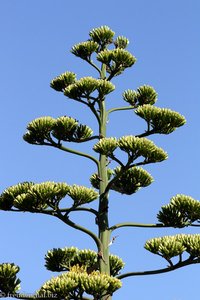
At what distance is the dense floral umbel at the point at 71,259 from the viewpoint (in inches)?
392

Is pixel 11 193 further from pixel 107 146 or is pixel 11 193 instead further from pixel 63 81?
pixel 63 81

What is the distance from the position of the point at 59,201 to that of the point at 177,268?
→ 2098 mm

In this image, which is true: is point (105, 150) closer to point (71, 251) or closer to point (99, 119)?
point (99, 119)

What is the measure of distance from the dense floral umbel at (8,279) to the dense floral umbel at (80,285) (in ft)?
3.99

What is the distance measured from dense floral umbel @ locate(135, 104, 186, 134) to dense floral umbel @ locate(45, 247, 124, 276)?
2.34 m

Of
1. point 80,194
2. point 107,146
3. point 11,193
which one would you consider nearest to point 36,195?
point 80,194

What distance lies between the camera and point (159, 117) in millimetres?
9852

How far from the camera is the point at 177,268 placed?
905 cm

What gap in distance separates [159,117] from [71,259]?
9.30 feet

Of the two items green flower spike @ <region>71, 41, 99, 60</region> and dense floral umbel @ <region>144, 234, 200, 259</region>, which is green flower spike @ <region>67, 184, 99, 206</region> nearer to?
dense floral umbel @ <region>144, 234, 200, 259</region>

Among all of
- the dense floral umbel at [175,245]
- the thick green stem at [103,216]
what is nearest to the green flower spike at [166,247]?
the dense floral umbel at [175,245]

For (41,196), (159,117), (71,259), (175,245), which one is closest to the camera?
(175,245)

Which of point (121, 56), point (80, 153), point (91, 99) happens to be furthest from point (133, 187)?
point (121, 56)

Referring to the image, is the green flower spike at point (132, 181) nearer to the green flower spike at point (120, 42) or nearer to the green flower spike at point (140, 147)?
the green flower spike at point (140, 147)
